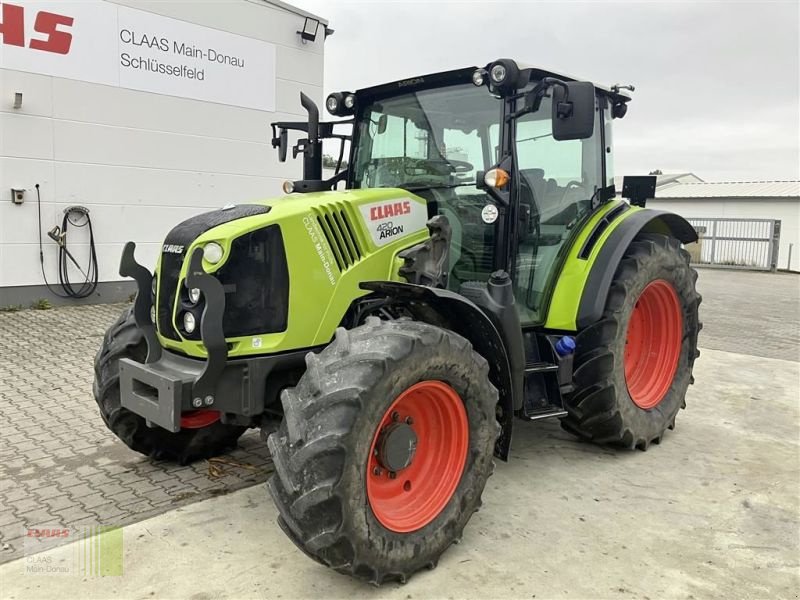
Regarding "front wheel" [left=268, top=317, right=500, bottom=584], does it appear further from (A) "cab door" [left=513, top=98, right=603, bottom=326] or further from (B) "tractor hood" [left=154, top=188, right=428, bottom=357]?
(A) "cab door" [left=513, top=98, right=603, bottom=326]

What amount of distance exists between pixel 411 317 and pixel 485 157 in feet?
3.48

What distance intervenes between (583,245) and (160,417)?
273cm

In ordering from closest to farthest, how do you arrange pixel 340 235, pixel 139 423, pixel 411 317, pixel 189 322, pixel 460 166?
pixel 189 322
pixel 340 235
pixel 411 317
pixel 139 423
pixel 460 166

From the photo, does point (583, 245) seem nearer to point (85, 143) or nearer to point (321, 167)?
point (321, 167)

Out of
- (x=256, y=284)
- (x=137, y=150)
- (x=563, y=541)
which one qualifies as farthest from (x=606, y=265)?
(x=137, y=150)

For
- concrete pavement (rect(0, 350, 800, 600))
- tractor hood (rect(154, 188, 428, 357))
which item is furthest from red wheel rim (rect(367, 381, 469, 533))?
tractor hood (rect(154, 188, 428, 357))

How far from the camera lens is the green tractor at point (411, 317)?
2.58m

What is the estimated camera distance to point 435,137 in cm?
383

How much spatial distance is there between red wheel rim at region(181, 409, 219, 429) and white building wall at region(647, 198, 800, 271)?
71.5ft

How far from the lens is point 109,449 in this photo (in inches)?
164

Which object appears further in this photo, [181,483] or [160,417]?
[181,483]

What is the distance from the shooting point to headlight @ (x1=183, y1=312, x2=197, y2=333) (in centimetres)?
292

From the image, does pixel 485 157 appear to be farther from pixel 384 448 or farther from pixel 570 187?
pixel 384 448

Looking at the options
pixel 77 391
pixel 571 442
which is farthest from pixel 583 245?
pixel 77 391
